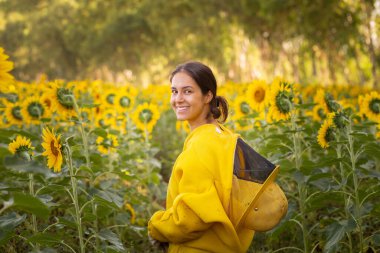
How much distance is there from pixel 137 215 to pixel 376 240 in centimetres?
199

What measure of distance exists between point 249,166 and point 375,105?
1786 mm

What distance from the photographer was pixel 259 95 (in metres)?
4.21

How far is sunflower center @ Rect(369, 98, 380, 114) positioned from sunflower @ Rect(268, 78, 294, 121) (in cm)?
66

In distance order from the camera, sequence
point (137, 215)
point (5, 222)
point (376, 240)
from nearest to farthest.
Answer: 1. point (5, 222)
2. point (376, 240)
3. point (137, 215)

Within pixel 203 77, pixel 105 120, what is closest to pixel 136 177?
pixel 203 77

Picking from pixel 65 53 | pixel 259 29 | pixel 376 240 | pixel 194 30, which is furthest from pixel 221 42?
pixel 376 240

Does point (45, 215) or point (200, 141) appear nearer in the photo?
point (45, 215)

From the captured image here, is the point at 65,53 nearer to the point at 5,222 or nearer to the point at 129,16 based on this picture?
the point at 129,16

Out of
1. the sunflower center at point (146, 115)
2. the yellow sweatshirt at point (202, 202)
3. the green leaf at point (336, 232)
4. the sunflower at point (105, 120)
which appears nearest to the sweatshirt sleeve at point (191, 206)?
the yellow sweatshirt at point (202, 202)

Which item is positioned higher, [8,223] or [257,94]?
[257,94]

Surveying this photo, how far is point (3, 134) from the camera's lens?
2.30m

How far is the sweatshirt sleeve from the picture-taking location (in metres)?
2.17

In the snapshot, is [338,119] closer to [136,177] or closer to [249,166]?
[249,166]

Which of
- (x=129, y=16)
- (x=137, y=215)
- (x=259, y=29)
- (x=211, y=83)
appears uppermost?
(x=129, y=16)
